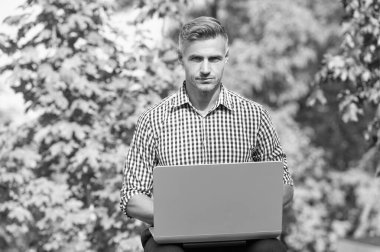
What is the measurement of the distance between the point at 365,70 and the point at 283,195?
2275 millimetres

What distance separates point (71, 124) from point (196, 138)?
2171mm

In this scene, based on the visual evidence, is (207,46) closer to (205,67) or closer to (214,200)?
(205,67)

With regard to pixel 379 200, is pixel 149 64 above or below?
above

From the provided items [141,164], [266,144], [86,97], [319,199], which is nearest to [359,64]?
[86,97]

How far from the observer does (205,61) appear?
2.81 meters

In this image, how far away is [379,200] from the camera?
1293cm

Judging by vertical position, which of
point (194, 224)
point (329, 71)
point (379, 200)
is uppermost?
point (329, 71)

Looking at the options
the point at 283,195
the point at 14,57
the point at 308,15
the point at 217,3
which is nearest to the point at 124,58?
the point at 14,57

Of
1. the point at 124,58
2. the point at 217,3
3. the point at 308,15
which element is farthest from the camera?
the point at 217,3

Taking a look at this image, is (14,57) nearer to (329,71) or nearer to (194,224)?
(329,71)

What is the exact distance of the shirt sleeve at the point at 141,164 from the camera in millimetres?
2881

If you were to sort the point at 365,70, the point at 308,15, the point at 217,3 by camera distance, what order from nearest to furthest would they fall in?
the point at 365,70
the point at 308,15
the point at 217,3

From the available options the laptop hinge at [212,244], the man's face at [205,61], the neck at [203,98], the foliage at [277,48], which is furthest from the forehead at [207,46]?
the foliage at [277,48]

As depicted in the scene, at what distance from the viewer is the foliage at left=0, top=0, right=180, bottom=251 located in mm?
4934
